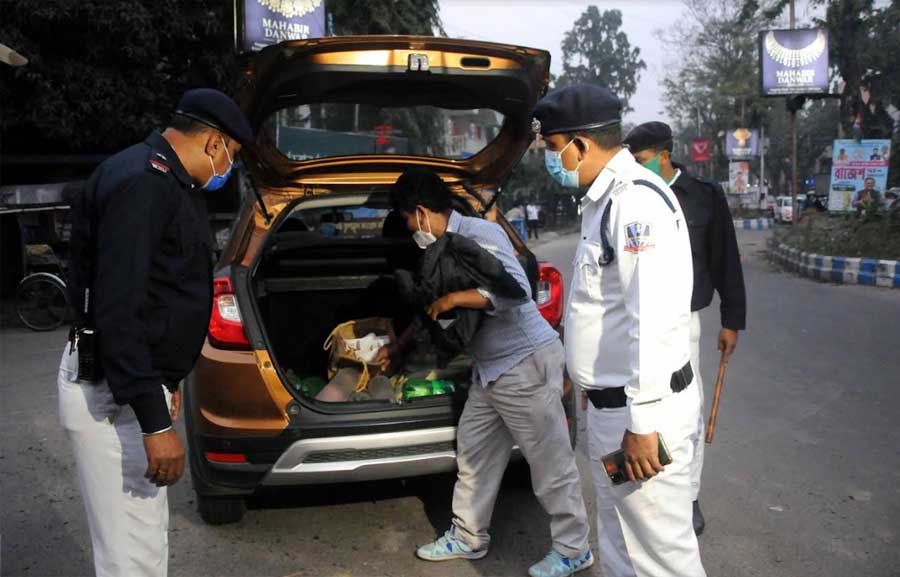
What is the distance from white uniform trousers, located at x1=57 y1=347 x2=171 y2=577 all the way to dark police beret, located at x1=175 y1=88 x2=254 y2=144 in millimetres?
781

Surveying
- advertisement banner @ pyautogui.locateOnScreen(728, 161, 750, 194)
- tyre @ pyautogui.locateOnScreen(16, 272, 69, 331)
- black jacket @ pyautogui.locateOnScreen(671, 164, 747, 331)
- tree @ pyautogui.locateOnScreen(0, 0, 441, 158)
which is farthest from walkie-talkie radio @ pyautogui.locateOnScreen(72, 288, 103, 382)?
advertisement banner @ pyautogui.locateOnScreen(728, 161, 750, 194)

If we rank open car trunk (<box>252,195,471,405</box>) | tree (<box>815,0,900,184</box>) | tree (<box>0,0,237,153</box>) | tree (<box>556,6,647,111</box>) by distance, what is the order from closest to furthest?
open car trunk (<box>252,195,471,405</box>), tree (<box>0,0,237,153</box>), tree (<box>815,0,900,184</box>), tree (<box>556,6,647,111</box>)

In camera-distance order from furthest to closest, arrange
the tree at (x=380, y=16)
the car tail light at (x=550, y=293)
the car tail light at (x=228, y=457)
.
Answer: the tree at (x=380, y=16)
the car tail light at (x=550, y=293)
the car tail light at (x=228, y=457)

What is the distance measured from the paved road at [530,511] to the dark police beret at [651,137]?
1.86m

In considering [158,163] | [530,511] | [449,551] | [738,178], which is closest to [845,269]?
[530,511]

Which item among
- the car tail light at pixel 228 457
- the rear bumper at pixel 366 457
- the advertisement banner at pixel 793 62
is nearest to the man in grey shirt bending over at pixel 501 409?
the rear bumper at pixel 366 457

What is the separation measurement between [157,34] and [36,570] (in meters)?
10.8

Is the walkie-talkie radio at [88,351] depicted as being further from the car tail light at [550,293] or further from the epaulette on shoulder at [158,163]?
the car tail light at [550,293]

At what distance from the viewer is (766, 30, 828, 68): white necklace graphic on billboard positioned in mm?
21375

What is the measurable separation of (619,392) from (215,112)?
1.45 meters

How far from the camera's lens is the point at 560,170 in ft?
8.27

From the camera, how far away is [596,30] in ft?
339

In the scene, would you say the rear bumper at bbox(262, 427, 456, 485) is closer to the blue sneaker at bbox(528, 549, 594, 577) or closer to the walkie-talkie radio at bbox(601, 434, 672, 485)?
the blue sneaker at bbox(528, 549, 594, 577)

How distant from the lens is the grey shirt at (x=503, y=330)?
3334 millimetres
